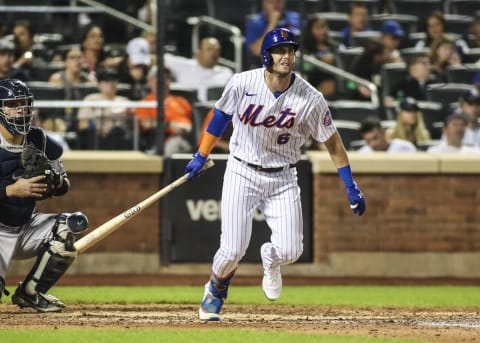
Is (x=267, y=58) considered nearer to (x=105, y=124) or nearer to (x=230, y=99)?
(x=230, y=99)

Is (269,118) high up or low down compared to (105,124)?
up

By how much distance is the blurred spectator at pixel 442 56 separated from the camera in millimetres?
13984

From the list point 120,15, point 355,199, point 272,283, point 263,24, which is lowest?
point 272,283

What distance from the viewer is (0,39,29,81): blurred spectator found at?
12.0 meters

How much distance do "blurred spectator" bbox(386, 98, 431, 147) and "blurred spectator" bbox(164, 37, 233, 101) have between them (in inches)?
73.3

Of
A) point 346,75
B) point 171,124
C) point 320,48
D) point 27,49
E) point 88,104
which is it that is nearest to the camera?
point 88,104

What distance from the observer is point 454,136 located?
12.4 metres

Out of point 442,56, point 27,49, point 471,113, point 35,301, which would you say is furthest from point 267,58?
point 442,56

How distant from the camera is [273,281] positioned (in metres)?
7.91

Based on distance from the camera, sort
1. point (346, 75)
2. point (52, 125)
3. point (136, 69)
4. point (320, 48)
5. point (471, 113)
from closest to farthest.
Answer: point (52, 125) → point (136, 69) → point (471, 113) → point (346, 75) → point (320, 48)

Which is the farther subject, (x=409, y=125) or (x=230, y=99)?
(x=409, y=125)

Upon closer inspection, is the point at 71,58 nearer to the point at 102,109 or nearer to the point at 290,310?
the point at 102,109

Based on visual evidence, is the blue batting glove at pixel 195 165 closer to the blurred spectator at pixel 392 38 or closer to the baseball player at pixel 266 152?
the baseball player at pixel 266 152

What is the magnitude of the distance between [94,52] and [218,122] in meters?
5.49
